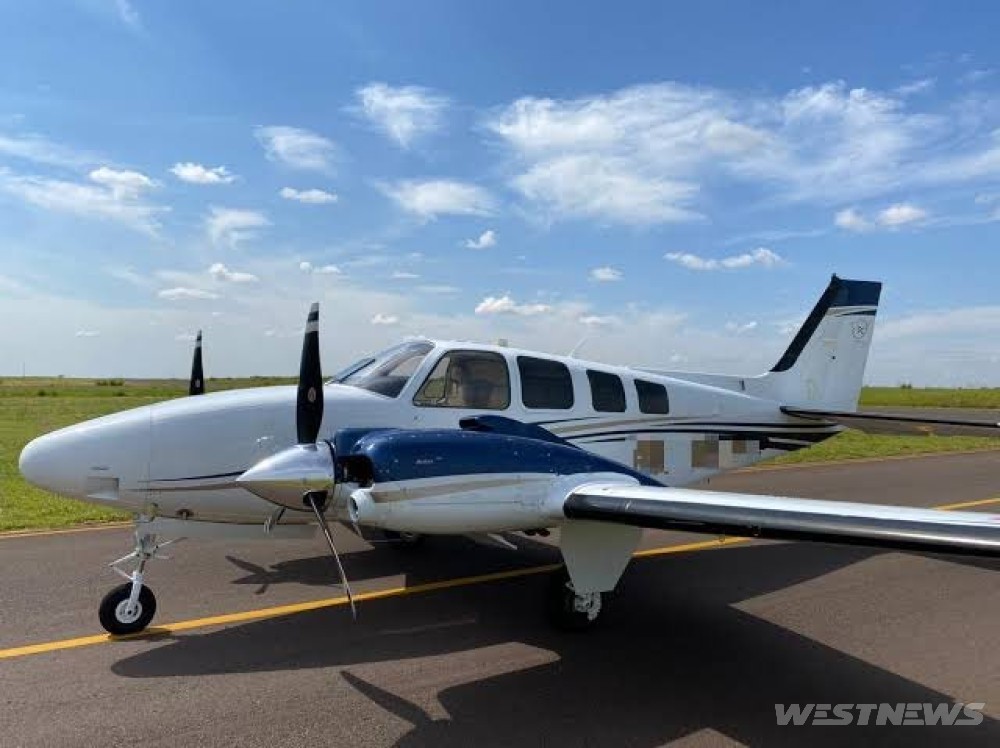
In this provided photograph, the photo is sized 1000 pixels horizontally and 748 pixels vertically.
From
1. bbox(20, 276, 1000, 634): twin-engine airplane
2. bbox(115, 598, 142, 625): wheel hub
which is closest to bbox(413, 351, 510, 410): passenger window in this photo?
bbox(20, 276, 1000, 634): twin-engine airplane

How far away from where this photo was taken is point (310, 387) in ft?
17.6

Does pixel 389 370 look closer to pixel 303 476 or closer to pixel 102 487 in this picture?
pixel 303 476

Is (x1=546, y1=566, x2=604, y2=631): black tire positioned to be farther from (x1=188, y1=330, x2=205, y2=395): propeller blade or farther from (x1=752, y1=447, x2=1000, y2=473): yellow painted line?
(x1=752, y1=447, x2=1000, y2=473): yellow painted line

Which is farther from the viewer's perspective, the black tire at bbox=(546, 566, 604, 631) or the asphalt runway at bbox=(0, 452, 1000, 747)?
the black tire at bbox=(546, 566, 604, 631)

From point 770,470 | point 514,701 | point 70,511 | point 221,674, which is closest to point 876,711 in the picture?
point 514,701

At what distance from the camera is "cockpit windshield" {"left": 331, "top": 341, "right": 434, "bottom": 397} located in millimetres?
6488

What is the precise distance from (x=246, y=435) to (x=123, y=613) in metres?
1.59

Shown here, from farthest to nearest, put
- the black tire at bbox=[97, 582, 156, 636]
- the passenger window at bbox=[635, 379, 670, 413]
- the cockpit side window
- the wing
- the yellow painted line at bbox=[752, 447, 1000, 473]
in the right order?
the yellow painted line at bbox=[752, 447, 1000, 473], the passenger window at bbox=[635, 379, 670, 413], the cockpit side window, the black tire at bbox=[97, 582, 156, 636], the wing

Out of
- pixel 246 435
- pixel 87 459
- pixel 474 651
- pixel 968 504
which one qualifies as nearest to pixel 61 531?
pixel 87 459

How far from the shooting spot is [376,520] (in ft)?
15.8

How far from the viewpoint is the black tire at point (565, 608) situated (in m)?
5.70

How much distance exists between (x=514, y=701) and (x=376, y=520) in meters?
1.45

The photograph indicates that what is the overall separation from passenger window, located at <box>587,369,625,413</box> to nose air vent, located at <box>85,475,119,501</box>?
14.5ft

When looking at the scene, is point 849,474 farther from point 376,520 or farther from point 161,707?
point 161,707
